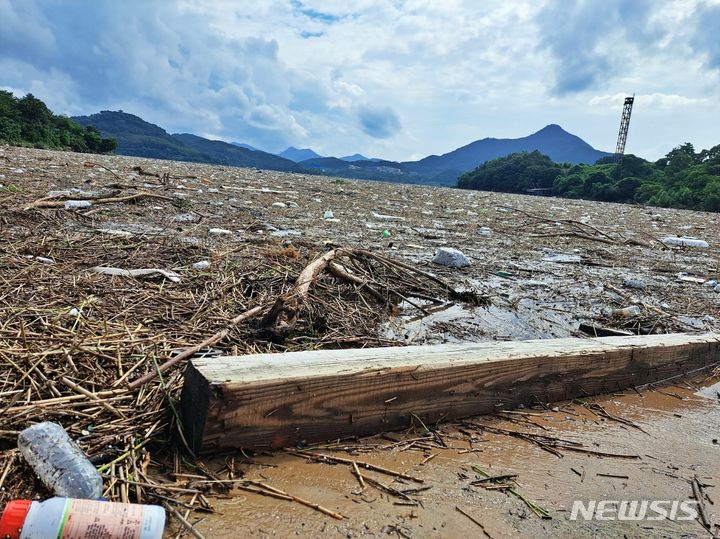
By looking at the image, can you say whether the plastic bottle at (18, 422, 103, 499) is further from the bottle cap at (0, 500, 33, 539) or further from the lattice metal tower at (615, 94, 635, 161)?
the lattice metal tower at (615, 94, 635, 161)

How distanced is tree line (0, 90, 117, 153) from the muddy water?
131 feet

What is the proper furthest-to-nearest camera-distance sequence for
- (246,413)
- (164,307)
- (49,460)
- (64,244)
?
(64,244) → (164,307) → (246,413) → (49,460)

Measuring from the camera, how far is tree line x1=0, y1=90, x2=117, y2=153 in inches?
1382

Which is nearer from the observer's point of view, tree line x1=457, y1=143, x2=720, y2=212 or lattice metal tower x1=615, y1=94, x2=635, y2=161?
tree line x1=457, y1=143, x2=720, y2=212

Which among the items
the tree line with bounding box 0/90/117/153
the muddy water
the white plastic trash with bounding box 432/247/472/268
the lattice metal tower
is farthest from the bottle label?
the lattice metal tower

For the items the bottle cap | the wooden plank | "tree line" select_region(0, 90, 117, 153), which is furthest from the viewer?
"tree line" select_region(0, 90, 117, 153)

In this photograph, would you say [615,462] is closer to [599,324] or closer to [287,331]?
[287,331]

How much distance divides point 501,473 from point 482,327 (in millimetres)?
1624

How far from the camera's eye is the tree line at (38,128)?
35094mm

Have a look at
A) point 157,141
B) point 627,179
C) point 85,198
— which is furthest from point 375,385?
point 157,141

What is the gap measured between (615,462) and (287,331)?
4.96 feet

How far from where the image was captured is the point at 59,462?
4.05 feet

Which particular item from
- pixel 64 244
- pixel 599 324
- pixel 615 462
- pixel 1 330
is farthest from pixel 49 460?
pixel 599 324

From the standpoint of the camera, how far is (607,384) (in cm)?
225
